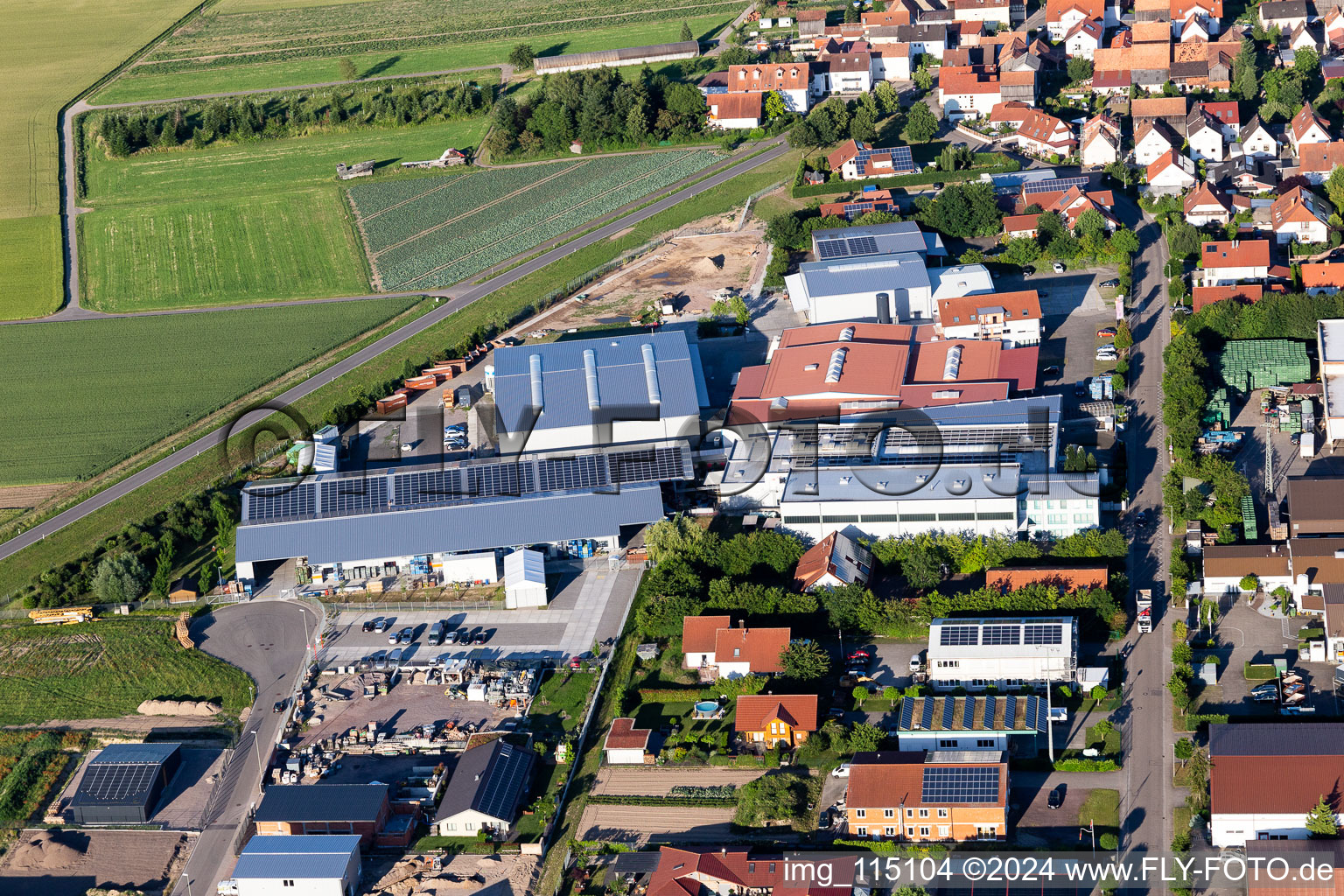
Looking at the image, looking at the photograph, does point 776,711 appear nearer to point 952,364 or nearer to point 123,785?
point 123,785

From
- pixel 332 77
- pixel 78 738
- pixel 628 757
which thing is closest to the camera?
pixel 628 757

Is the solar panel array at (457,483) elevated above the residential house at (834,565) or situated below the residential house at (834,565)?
above

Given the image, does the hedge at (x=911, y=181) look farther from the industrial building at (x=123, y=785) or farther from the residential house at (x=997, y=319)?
the industrial building at (x=123, y=785)

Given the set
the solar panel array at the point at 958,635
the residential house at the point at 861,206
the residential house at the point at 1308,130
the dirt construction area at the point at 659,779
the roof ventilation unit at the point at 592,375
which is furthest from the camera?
the residential house at the point at 1308,130

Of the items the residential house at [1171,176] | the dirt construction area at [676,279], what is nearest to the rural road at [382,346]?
the dirt construction area at [676,279]

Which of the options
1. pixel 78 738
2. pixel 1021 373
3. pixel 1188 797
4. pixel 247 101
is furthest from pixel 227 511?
pixel 247 101

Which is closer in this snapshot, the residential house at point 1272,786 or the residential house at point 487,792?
the residential house at point 1272,786

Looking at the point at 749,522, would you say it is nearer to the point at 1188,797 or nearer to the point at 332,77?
the point at 1188,797

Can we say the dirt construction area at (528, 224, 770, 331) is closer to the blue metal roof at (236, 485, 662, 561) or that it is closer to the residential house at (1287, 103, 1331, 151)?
the blue metal roof at (236, 485, 662, 561)
